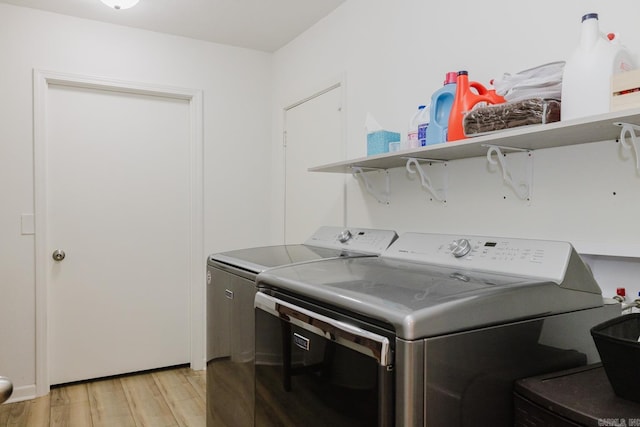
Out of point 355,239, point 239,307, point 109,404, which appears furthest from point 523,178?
point 109,404

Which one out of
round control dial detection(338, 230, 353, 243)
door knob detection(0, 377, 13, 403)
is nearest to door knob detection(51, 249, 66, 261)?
round control dial detection(338, 230, 353, 243)

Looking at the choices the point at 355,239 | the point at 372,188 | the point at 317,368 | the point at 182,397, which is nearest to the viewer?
the point at 317,368

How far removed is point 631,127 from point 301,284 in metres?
0.98

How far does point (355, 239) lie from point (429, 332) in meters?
1.18

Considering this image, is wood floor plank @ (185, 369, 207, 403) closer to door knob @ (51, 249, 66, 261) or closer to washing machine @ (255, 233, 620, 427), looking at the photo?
door knob @ (51, 249, 66, 261)

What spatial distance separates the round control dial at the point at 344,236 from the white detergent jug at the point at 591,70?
1.16m

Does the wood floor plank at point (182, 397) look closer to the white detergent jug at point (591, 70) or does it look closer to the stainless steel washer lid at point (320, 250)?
the stainless steel washer lid at point (320, 250)

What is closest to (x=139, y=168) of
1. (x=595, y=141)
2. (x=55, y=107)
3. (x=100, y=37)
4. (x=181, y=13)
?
(x=55, y=107)

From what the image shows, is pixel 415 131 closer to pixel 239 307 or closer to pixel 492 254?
pixel 492 254

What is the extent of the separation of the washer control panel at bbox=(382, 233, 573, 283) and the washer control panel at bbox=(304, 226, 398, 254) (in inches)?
7.1

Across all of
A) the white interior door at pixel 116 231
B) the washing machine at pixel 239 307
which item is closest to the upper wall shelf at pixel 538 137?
the washing machine at pixel 239 307

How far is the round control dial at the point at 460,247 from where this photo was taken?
1478mm

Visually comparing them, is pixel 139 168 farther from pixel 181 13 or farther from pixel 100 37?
pixel 181 13

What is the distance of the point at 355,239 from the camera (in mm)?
2135
